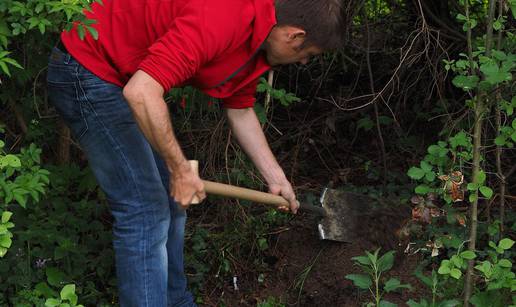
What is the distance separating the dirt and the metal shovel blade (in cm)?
7

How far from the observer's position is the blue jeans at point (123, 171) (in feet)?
9.84

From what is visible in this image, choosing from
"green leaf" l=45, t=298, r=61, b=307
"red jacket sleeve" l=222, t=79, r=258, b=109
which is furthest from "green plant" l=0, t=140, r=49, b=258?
"red jacket sleeve" l=222, t=79, r=258, b=109

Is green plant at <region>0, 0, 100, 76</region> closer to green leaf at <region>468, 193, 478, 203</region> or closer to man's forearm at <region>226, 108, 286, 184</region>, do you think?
man's forearm at <region>226, 108, 286, 184</region>

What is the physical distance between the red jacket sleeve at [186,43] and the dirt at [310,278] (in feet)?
5.65

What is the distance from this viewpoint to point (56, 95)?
10.2 ft

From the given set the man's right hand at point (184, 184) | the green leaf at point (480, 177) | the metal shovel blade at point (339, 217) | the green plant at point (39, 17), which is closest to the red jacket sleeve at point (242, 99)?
the man's right hand at point (184, 184)

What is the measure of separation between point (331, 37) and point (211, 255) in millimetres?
1716

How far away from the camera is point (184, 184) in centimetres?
283

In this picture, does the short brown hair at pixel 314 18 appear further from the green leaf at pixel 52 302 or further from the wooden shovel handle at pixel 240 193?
the green leaf at pixel 52 302

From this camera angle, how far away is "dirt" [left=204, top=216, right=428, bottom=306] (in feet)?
13.0

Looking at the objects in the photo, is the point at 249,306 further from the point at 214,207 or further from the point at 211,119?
the point at 211,119

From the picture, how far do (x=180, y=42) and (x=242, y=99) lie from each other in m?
0.86

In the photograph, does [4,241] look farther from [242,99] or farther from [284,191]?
[284,191]

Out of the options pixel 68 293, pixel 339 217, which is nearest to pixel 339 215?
pixel 339 217
